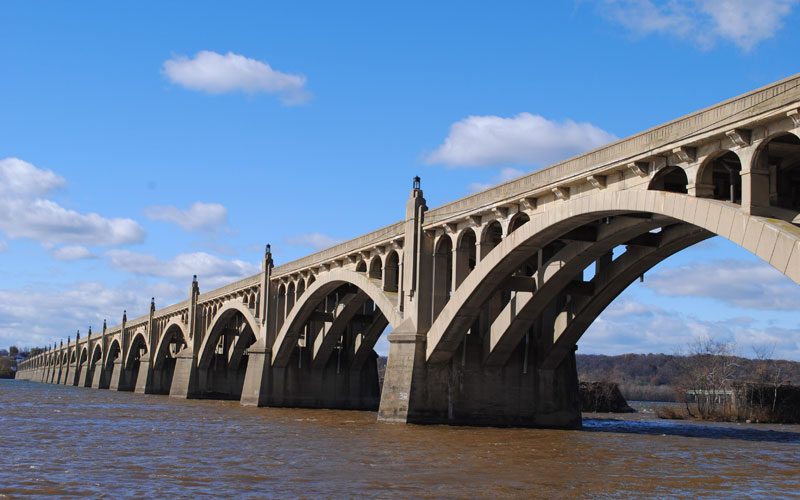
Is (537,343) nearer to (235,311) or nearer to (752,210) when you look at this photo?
(752,210)

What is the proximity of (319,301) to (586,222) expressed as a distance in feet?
90.4

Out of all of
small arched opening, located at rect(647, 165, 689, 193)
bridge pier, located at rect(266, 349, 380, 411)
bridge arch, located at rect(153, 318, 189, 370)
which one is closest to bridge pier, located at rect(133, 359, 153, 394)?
bridge arch, located at rect(153, 318, 189, 370)

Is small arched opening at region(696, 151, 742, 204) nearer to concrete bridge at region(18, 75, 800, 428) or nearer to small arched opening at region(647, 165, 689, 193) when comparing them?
concrete bridge at region(18, 75, 800, 428)

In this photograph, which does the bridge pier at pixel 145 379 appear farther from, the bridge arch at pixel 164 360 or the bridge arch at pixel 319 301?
the bridge arch at pixel 319 301

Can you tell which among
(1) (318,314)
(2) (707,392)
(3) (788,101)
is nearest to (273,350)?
(1) (318,314)

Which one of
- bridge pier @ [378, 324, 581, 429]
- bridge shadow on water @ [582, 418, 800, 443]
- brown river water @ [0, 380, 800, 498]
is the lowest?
brown river water @ [0, 380, 800, 498]

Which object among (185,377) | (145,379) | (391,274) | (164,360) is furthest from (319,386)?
(145,379)

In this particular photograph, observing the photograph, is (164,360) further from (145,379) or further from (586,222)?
(586,222)

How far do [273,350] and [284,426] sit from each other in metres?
21.8

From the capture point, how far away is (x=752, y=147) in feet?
74.7

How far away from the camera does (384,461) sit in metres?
25.0

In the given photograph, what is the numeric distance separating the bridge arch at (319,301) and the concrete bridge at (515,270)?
13cm

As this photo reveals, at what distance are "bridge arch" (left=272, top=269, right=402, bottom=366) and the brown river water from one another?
18.6ft

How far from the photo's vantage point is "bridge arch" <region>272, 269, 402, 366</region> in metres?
43.8
